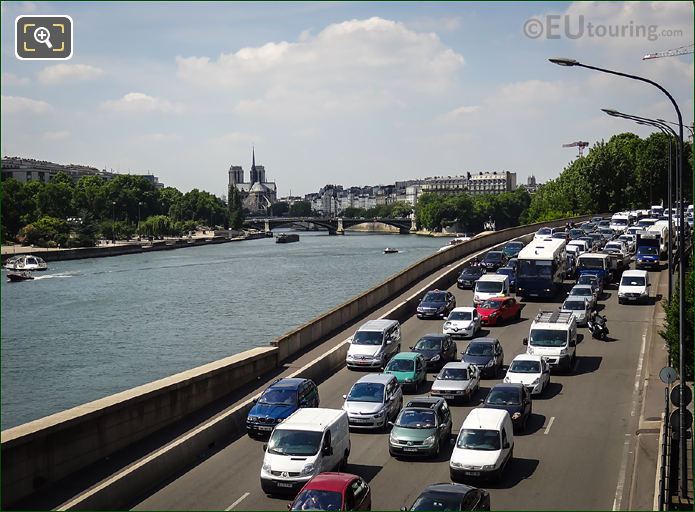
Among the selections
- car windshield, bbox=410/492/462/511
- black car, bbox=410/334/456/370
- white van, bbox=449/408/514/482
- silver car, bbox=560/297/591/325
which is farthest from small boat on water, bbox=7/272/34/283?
car windshield, bbox=410/492/462/511

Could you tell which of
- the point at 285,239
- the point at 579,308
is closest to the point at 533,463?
the point at 579,308

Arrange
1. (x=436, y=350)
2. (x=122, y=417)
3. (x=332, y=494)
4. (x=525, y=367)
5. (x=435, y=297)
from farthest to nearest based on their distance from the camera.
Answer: (x=435, y=297) → (x=436, y=350) → (x=525, y=367) → (x=122, y=417) → (x=332, y=494)

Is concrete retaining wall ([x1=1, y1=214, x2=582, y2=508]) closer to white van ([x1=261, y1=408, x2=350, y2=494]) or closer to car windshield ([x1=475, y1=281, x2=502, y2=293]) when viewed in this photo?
white van ([x1=261, y1=408, x2=350, y2=494])

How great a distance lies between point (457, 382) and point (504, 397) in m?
3.13

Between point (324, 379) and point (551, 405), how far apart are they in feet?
26.2

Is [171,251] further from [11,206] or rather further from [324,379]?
[324,379]

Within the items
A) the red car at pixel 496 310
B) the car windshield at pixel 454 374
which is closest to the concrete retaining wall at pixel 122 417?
the car windshield at pixel 454 374

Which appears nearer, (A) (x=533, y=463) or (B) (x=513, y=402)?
(A) (x=533, y=463)

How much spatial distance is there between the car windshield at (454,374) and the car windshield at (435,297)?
613 inches

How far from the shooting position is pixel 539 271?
46.3 metres

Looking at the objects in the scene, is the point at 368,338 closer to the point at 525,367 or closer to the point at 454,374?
the point at 454,374

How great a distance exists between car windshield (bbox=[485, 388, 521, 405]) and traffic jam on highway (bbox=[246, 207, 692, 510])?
29mm

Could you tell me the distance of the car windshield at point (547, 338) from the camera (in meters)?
31.1

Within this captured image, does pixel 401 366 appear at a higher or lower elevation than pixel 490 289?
lower
